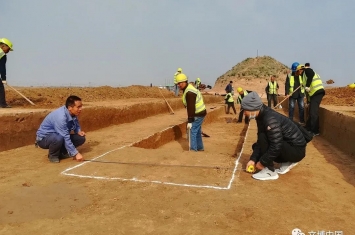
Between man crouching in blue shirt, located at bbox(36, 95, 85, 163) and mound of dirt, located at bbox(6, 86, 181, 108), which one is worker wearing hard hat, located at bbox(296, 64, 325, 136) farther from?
mound of dirt, located at bbox(6, 86, 181, 108)

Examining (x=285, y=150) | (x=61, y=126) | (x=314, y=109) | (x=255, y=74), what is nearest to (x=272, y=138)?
(x=285, y=150)

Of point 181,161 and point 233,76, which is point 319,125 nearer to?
point 181,161

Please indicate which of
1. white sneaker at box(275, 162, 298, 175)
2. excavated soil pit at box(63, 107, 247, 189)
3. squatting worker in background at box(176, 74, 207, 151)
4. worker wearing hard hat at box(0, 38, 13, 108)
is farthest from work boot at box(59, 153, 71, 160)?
worker wearing hard hat at box(0, 38, 13, 108)

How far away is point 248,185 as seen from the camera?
3.90 m

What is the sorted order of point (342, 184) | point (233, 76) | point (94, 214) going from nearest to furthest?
point (94, 214) < point (342, 184) < point (233, 76)

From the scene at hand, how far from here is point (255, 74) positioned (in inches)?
2031

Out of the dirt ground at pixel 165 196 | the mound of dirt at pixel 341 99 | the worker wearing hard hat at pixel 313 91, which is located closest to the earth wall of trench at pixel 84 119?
the dirt ground at pixel 165 196

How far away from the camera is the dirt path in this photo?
2865 millimetres

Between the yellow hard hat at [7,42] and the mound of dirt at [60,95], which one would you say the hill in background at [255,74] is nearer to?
the mound of dirt at [60,95]

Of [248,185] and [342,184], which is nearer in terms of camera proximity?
[248,185]

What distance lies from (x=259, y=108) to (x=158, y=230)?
208 centimetres

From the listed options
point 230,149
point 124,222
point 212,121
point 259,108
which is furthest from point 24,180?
point 212,121

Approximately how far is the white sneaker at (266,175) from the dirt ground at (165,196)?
0.08 metres

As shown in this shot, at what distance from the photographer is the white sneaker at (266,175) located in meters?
4.12
